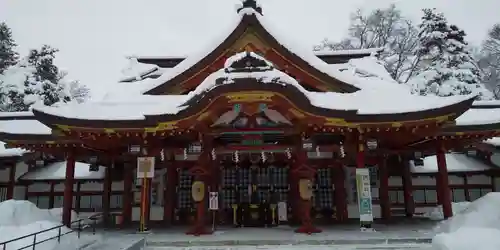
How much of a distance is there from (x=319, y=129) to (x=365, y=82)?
5251 millimetres

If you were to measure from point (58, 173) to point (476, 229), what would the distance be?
1691 centimetres

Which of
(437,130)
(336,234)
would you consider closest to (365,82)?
(437,130)

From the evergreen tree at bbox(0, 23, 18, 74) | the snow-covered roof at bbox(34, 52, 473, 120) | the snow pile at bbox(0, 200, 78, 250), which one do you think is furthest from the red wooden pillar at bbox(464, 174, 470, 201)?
the evergreen tree at bbox(0, 23, 18, 74)

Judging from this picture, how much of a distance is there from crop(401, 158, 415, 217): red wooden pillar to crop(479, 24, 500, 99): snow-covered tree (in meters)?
23.3

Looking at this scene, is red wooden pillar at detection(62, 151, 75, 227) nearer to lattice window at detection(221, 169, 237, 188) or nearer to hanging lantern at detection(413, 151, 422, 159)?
lattice window at detection(221, 169, 237, 188)

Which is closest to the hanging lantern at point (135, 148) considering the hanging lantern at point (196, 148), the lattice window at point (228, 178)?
the hanging lantern at point (196, 148)

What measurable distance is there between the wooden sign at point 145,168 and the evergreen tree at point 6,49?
33241 millimetres

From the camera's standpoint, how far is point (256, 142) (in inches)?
459

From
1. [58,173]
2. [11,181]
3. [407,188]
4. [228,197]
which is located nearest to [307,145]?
[228,197]

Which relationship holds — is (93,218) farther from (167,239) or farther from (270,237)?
(270,237)

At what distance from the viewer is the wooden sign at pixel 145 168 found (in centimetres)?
1127

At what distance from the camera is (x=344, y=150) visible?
11.7 metres

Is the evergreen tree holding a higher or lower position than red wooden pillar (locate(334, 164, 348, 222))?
higher

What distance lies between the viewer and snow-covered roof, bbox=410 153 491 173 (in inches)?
641
